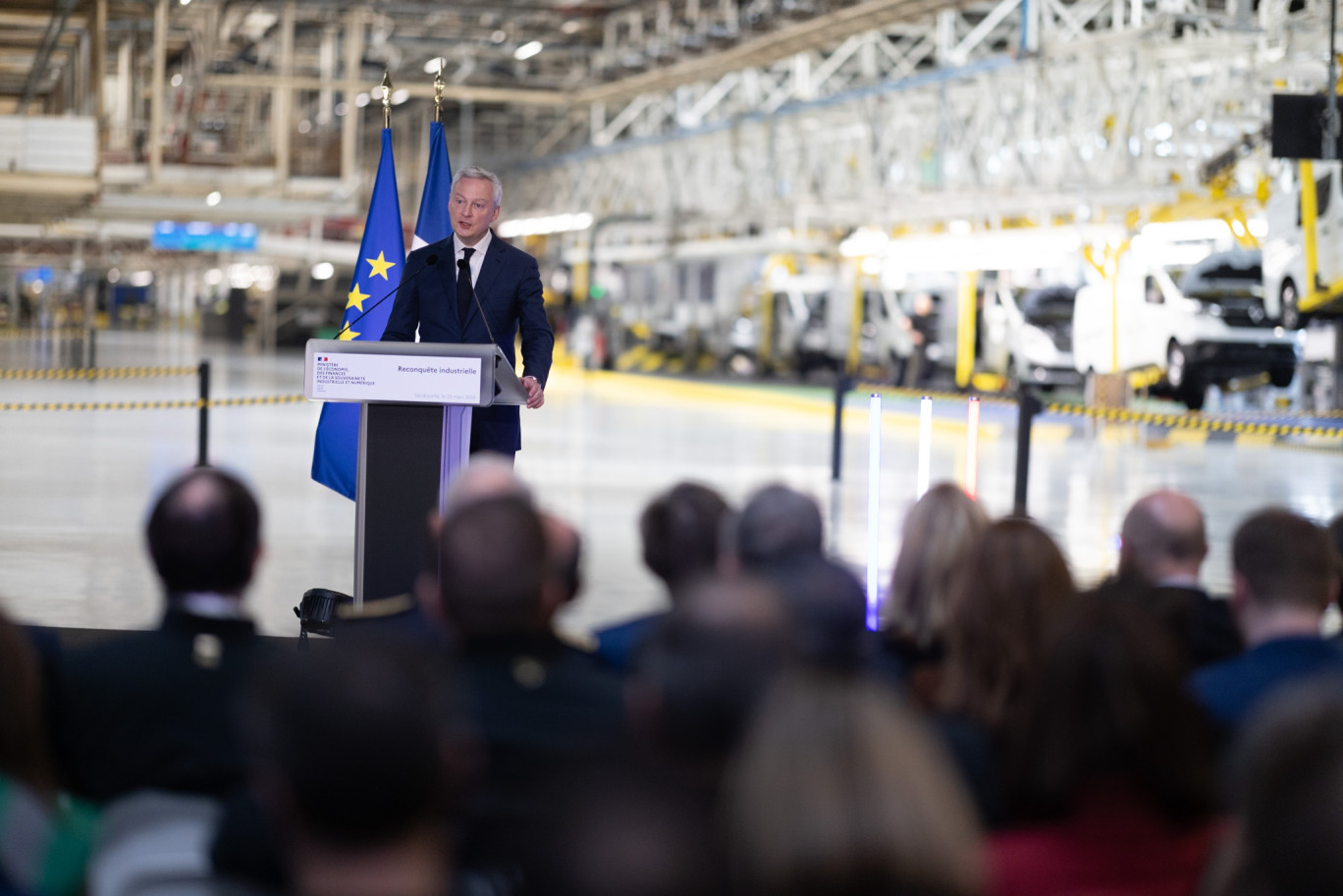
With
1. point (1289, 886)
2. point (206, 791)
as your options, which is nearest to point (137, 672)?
point (206, 791)

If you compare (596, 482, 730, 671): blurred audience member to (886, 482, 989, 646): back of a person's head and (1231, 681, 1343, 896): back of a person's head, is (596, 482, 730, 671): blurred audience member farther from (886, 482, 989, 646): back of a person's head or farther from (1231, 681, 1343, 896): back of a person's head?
(1231, 681, 1343, 896): back of a person's head

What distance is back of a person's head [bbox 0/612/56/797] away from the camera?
106 inches

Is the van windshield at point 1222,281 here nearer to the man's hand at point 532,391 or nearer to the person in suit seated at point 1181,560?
the man's hand at point 532,391

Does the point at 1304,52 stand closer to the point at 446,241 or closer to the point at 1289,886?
the point at 446,241

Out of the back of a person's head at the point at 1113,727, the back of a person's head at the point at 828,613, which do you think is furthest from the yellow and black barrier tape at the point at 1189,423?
the back of a person's head at the point at 1113,727

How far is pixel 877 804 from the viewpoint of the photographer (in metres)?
1.67

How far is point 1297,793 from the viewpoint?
195 centimetres

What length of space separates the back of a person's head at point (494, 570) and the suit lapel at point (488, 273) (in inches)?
145

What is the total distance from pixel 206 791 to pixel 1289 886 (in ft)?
6.56

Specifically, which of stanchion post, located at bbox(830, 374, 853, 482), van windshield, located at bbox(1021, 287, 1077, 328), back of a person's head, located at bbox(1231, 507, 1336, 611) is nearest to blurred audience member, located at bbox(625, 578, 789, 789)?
back of a person's head, located at bbox(1231, 507, 1336, 611)

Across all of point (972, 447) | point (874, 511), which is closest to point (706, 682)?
point (874, 511)

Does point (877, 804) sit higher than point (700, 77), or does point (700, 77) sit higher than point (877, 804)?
point (700, 77)

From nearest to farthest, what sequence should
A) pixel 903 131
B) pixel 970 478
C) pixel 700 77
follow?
pixel 970 478, pixel 903 131, pixel 700 77

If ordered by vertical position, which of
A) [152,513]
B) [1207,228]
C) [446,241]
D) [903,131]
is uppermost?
[903,131]
